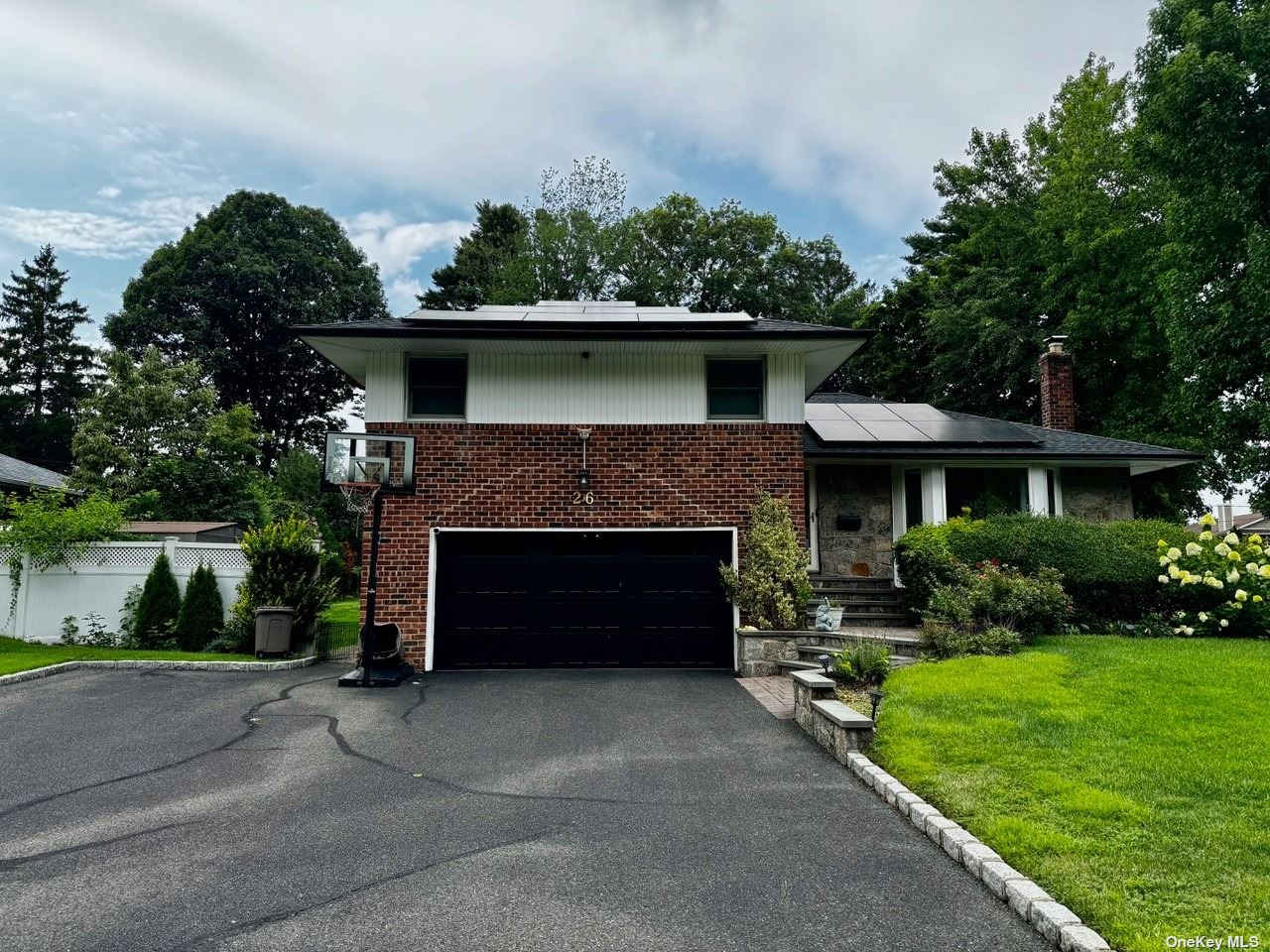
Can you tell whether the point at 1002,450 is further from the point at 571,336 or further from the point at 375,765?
the point at 375,765

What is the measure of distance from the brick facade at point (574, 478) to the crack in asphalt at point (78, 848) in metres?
6.41

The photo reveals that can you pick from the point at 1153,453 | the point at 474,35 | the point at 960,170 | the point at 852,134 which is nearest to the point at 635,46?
the point at 474,35

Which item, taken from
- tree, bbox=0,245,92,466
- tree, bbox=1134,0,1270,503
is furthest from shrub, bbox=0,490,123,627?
tree, bbox=0,245,92,466

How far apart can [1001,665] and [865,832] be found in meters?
4.11

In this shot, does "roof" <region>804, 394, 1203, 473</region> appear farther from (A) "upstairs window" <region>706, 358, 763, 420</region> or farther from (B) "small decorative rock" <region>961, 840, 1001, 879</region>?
(B) "small decorative rock" <region>961, 840, 1001, 879</region>

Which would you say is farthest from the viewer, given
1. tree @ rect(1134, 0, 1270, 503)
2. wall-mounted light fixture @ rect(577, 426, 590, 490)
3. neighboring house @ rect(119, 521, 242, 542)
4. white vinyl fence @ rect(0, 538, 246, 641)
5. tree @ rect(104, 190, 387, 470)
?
tree @ rect(104, 190, 387, 470)

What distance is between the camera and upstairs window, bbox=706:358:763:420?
11.5 meters

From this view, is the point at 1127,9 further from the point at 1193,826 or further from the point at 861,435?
the point at 1193,826

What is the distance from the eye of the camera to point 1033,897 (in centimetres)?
Result: 333

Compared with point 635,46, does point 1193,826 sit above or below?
below

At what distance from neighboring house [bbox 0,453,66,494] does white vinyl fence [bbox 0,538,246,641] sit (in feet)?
33.7

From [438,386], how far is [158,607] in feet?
19.6

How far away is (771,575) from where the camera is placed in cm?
1073

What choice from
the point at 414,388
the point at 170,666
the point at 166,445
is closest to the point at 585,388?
the point at 414,388
